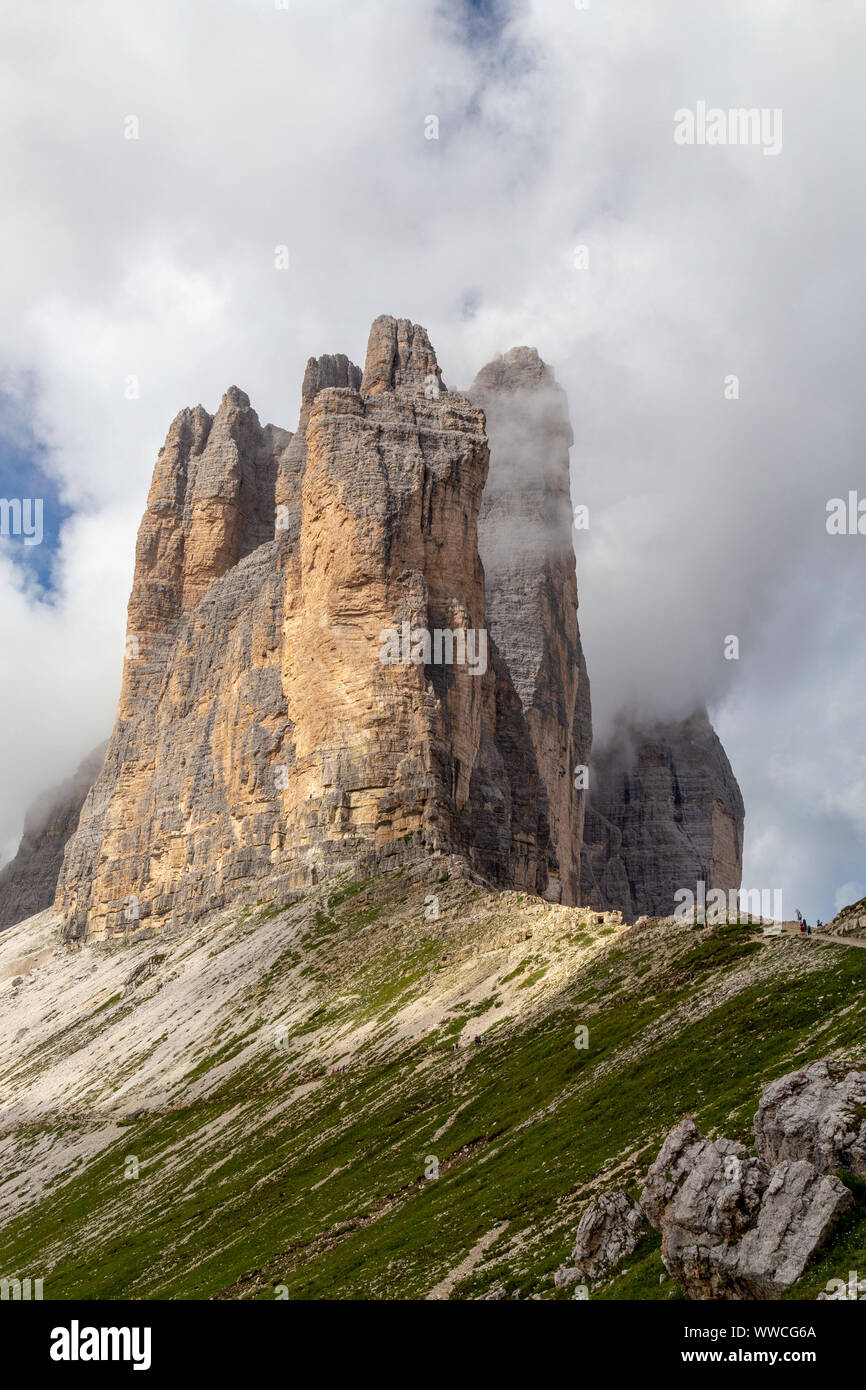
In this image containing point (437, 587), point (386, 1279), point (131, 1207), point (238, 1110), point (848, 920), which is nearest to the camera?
point (386, 1279)

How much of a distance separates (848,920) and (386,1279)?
2668 centimetres

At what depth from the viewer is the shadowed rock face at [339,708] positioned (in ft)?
418

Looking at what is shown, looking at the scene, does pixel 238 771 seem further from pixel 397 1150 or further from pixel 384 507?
pixel 397 1150

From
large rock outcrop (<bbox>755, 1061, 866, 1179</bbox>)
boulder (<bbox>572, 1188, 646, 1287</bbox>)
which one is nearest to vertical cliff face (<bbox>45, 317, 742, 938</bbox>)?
boulder (<bbox>572, 1188, 646, 1287</bbox>)

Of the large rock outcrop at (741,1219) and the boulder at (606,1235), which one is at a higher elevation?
the large rock outcrop at (741,1219)

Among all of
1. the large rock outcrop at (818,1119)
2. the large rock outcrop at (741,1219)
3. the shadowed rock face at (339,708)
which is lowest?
the large rock outcrop at (741,1219)

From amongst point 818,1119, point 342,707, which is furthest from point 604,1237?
point 342,707

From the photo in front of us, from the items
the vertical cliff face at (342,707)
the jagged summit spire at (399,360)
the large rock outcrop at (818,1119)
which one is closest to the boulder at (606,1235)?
the large rock outcrop at (818,1119)

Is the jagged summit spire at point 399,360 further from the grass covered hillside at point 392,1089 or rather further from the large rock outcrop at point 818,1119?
the large rock outcrop at point 818,1119

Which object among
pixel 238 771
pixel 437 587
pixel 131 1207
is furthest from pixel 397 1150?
pixel 238 771

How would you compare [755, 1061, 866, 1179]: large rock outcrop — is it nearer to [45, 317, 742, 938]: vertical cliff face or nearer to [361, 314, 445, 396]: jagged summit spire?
[45, 317, 742, 938]: vertical cliff face

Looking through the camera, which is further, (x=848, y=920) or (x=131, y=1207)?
(x=131, y=1207)

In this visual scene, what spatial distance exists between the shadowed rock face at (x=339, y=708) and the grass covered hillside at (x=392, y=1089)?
37.4ft

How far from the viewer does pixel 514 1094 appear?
5738cm
